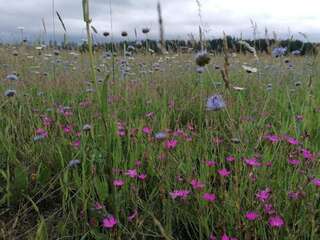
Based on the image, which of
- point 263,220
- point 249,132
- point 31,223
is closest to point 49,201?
point 31,223

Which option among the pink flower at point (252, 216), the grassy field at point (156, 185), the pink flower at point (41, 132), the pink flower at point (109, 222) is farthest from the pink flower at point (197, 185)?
the pink flower at point (41, 132)

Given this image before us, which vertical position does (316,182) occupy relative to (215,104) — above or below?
below

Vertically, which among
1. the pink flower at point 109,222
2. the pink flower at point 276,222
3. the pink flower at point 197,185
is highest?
the pink flower at point 197,185

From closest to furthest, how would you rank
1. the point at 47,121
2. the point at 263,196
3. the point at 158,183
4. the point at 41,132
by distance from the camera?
the point at 263,196
the point at 158,183
the point at 41,132
the point at 47,121

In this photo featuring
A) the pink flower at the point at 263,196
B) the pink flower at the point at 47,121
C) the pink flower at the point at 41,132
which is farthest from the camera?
the pink flower at the point at 47,121

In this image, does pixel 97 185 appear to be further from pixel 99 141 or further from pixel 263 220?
pixel 263 220

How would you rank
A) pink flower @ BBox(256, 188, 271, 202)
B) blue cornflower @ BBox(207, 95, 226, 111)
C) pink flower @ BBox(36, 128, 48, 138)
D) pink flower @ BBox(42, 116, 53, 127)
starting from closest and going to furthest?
Result: pink flower @ BBox(256, 188, 271, 202), blue cornflower @ BBox(207, 95, 226, 111), pink flower @ BBox(36, 128, 48, 138), pink flower @ BBox(42, 116, 53, 127)

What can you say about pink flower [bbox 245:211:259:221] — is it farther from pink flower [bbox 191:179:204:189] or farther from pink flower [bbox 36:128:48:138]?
pink flower [bbox 36:128:48:138]

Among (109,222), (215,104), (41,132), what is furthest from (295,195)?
(41,132)

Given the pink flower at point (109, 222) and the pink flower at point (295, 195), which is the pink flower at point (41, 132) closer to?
the pink flower at point (109, 222)

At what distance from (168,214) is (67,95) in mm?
1966

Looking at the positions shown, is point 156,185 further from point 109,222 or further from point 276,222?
point 276,222

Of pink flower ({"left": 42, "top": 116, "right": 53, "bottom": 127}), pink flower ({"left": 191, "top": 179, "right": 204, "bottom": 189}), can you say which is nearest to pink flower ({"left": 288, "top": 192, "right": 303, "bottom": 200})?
pink flower ({"left": 191, "top": 179, "right": 204, "bottom": 189})

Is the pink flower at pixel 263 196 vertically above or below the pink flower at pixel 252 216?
above
